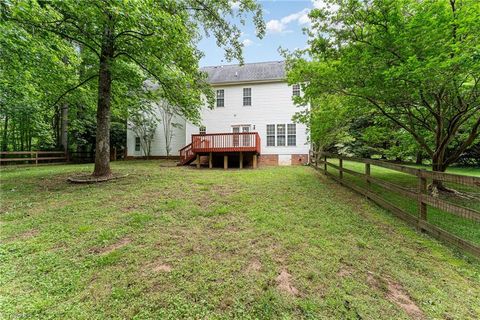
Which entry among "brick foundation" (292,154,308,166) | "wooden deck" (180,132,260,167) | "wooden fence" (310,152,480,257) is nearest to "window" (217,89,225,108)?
"wooden deck" (180,132,260,167)

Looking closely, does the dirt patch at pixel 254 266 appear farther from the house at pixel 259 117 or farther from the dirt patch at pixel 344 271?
the house at pixel 259 117

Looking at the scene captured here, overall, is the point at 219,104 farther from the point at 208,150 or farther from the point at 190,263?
the point at 190,263

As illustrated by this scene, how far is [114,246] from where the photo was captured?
334 centimetres

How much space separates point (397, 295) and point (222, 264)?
6.59 feet

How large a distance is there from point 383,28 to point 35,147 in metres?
21.4

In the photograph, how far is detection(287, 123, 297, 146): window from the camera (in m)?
15.3

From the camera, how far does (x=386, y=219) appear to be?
4.55 meters

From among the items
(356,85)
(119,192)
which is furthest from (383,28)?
(119,192)

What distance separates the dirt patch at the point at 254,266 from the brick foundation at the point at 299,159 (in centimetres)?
1253

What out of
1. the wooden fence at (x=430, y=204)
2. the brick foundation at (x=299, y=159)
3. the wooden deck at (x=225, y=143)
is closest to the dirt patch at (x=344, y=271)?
the wooden fence at (x=430, y=204)

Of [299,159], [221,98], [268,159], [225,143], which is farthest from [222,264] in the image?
[221,98]

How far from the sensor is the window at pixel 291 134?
601 inches

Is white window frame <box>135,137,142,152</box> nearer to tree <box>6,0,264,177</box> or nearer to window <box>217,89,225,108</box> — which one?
window <box>217,89,225,108</box>

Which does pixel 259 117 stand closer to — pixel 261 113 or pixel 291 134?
pixel 261 113
